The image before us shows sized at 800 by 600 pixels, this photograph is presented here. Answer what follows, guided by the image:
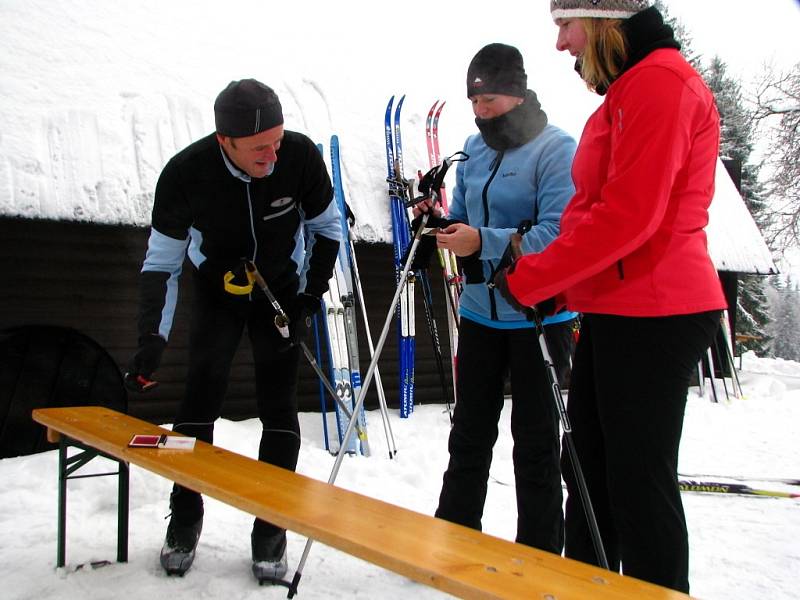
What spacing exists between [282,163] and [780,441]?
5398 millimetres

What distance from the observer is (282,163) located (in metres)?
2.43

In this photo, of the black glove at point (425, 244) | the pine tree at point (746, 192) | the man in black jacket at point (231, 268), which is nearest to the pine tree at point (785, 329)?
the pine tree at point (746, 192)

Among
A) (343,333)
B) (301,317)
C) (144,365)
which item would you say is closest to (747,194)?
(343,333)

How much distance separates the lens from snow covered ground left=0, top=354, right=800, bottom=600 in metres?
2.30

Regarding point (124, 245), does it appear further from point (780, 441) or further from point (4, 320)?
point (780, 441)

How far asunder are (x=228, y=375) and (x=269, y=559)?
708mm

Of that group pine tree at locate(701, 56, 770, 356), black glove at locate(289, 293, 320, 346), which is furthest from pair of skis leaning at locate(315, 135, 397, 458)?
pine tree at locate(701, 56, 770, 356)

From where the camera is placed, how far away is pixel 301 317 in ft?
8.46

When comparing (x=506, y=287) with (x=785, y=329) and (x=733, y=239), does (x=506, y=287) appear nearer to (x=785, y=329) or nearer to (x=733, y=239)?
(x=733, y=239)

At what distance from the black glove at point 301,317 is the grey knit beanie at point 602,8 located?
4.90ft

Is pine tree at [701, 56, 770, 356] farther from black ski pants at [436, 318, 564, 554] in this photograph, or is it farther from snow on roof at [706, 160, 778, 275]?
black ski pants at [436, 318, 564, 554]

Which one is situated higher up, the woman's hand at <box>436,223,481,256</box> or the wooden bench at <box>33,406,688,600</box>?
the woman's hand at <box>436,223,481,256</box>

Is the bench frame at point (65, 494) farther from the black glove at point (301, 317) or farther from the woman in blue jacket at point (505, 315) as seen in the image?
the woman in blue jacket at point (505, 315)

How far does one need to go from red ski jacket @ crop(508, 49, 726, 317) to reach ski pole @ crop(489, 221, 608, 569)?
1.26 ft
